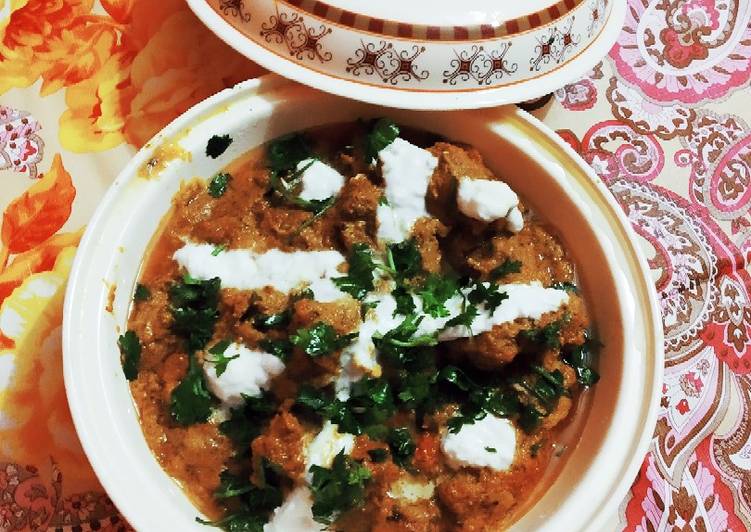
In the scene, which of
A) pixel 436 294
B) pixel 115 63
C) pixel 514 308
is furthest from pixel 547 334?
pixel 115 63

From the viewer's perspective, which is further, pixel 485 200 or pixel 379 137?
pixel 379 137

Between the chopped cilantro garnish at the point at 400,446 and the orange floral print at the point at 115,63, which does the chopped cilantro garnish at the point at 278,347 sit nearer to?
the chopped cilantro garnish at the point at 400,446

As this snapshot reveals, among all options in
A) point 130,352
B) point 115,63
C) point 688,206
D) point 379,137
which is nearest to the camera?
point 130,352

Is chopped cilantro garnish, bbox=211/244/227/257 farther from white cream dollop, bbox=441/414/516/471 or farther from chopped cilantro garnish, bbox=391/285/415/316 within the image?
white cream dollop, bbox=441/414/516/471

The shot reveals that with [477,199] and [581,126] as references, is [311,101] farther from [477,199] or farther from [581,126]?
[581,126]

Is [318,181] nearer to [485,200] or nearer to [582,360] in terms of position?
[485,200]

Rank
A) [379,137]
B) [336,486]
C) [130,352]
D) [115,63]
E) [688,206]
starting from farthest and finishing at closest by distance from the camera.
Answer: [688,206], [115,63], [379,137], [130,352], [336,486]

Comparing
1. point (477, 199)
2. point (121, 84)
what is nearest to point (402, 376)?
point (477, 199)
